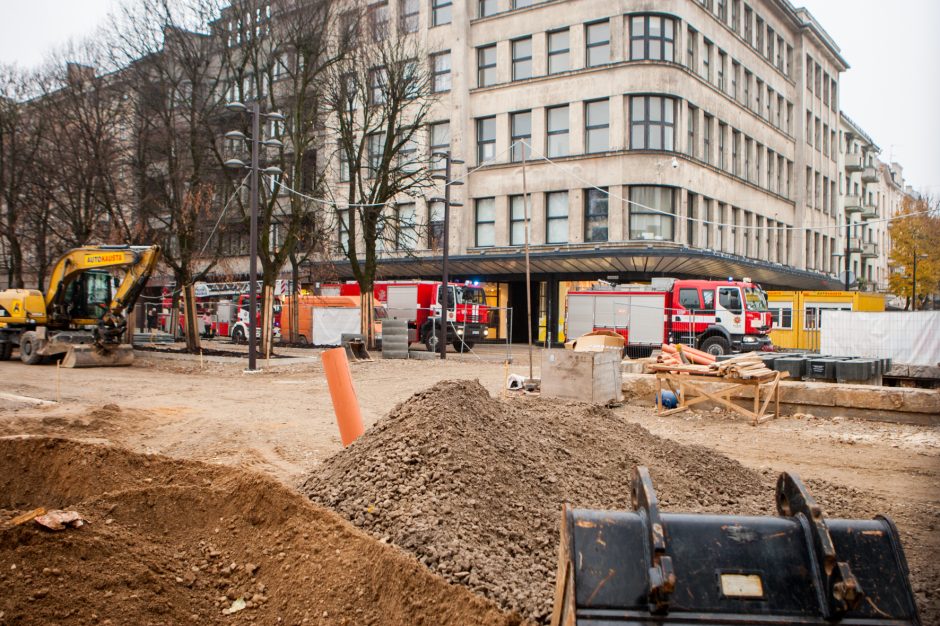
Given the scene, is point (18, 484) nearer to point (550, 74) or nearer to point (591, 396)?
point (591, 396)

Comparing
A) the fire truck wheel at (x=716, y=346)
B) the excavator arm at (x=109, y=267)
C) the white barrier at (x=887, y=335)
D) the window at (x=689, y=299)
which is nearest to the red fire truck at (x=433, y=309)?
the window at (x=689, y=299)

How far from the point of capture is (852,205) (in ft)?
213

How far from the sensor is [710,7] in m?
40.6

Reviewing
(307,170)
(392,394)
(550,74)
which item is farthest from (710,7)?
(392,394)

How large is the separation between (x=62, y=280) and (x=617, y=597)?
24.6m

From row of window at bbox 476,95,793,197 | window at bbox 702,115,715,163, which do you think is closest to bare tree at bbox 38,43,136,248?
row of window at bbox 476,95,793,197

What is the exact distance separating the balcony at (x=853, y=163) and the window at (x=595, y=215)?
37771 millimetres

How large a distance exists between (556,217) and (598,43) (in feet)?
28.2

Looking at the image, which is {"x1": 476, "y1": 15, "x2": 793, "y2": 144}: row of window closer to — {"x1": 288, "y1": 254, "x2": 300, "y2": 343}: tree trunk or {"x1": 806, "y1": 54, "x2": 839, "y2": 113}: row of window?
{"x1": 806, "y1": 54, "x2": 839, "y2": 113}: row of window

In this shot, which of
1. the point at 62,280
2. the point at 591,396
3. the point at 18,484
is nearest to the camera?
the point at 18,484

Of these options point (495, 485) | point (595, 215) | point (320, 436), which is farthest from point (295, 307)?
point (495, 485)

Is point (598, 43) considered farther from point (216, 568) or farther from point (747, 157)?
point (216, 568)

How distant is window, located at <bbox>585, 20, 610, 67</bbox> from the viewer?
1464 inches

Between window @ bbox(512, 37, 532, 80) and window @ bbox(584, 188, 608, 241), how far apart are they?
24.8 ft
